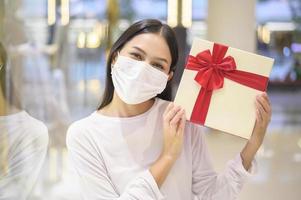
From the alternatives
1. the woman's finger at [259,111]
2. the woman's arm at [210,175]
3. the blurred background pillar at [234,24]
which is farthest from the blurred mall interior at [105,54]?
the woman's finger at [259,111]

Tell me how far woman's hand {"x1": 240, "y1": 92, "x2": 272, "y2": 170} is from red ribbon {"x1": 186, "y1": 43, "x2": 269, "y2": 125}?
0.04m

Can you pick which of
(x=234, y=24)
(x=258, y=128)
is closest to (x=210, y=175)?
(x=258, y=128)

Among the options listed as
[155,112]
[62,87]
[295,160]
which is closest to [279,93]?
[295,160]

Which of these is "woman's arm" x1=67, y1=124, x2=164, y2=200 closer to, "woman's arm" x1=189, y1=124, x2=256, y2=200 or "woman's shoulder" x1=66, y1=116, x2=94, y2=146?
"woman's shoulder" x1=66, y1=116, x2=94, y2=146

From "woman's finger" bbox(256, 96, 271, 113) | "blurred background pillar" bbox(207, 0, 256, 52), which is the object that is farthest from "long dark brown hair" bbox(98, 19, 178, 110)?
"blurred background pillar" bbox(207, 0, 256, 52)

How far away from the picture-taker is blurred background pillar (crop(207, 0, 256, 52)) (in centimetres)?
214

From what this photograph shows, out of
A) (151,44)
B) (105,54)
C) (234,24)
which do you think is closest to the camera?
(151,44)

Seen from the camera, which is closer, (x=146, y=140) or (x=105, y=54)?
(x=146, y=140)

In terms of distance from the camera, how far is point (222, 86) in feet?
4.17

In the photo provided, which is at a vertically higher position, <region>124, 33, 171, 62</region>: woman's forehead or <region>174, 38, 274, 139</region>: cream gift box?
<region>124, 33, 171, 62</region>: woman's forehead

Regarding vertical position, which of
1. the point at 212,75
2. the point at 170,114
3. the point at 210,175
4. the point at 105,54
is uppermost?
the point at 212,75

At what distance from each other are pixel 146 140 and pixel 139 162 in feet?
0.24

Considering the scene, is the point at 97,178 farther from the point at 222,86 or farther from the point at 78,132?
the point at 222,86

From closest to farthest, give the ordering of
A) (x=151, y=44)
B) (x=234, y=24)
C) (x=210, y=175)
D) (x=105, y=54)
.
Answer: (x=151, y=44), (x=210, y=175), (x=234, y=24), (x=105, y=54)
